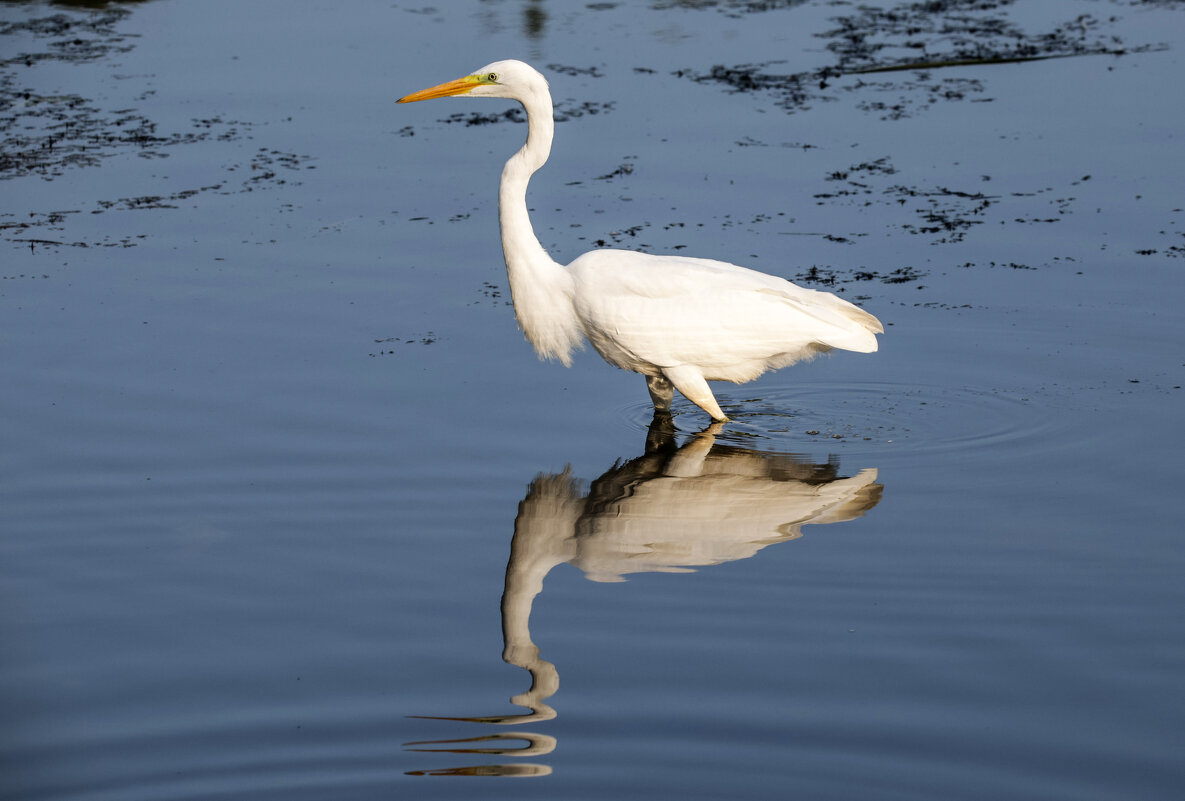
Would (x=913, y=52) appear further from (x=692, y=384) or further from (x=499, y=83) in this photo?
(x=692, y=384)

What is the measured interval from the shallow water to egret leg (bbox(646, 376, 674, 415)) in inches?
5.7

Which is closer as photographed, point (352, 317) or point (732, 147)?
point (352, 317)

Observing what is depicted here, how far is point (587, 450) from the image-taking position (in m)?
6.68

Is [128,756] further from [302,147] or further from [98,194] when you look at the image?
[302,147]

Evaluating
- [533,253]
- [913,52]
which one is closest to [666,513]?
[533,253]

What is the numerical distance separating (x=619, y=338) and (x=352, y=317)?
1960 millimetres

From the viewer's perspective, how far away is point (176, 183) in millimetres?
10289

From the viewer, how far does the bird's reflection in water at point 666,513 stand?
18.0 feet

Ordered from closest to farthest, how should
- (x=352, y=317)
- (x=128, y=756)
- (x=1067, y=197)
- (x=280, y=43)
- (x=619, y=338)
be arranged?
(x=128, y=756)
(x=619, y=338)
(x=352, y=317)
(x=1067, y=197)
(x=280, y=43)

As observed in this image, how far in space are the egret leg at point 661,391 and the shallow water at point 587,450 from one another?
0.14 metres

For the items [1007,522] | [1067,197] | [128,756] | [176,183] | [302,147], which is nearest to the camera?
[128,756]

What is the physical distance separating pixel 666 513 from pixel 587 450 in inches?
29.3

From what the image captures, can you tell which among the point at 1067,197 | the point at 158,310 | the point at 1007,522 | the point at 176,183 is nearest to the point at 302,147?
the point at 176,183

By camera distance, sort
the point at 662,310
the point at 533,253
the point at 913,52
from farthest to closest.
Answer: the point at 913,52
the point at 533,253
the point at 662,310
